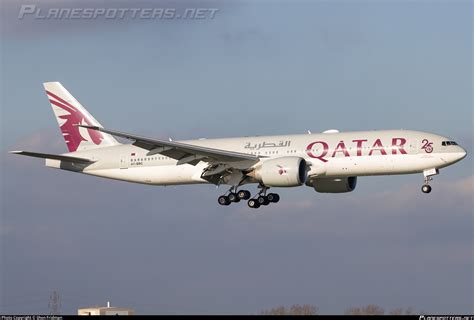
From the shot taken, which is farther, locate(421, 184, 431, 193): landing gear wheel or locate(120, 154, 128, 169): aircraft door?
locate(120, 154, 128, 169): aircraft door

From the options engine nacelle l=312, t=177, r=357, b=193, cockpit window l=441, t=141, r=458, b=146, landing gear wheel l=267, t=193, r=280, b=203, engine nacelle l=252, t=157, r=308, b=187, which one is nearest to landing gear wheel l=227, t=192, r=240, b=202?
landing gear wheel l=267, t=193, r=280, b=203

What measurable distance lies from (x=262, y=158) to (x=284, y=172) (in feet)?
9.90

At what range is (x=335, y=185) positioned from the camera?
71.9m

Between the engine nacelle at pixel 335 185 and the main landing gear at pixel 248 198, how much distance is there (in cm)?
300

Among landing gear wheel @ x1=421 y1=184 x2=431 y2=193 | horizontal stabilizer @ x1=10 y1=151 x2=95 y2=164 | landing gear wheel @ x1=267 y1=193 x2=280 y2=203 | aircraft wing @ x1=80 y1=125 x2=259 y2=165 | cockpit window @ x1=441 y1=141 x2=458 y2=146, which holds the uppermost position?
horizontal stabilizer @ x1=10 y1=151 x2=95 y2=164

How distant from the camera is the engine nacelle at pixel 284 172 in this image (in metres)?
66.0

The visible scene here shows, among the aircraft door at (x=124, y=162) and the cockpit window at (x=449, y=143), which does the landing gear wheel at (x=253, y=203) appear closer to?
the aircraft door at (x=124, y=162)

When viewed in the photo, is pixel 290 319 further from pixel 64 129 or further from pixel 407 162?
pixel 64 129

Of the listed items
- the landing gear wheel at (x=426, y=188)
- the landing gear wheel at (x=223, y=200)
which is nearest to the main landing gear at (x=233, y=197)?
the landing gear wheel at (x=223, y=200)

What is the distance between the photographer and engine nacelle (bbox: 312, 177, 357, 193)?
71.7 meters

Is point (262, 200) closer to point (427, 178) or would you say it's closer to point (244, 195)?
point (244, 195)

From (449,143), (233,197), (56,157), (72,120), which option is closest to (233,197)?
(233,197)

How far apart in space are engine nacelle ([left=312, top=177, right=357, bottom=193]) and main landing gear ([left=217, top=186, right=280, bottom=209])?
3.00 m

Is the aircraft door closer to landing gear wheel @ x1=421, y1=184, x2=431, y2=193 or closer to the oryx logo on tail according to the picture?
the oryx logo on tail
